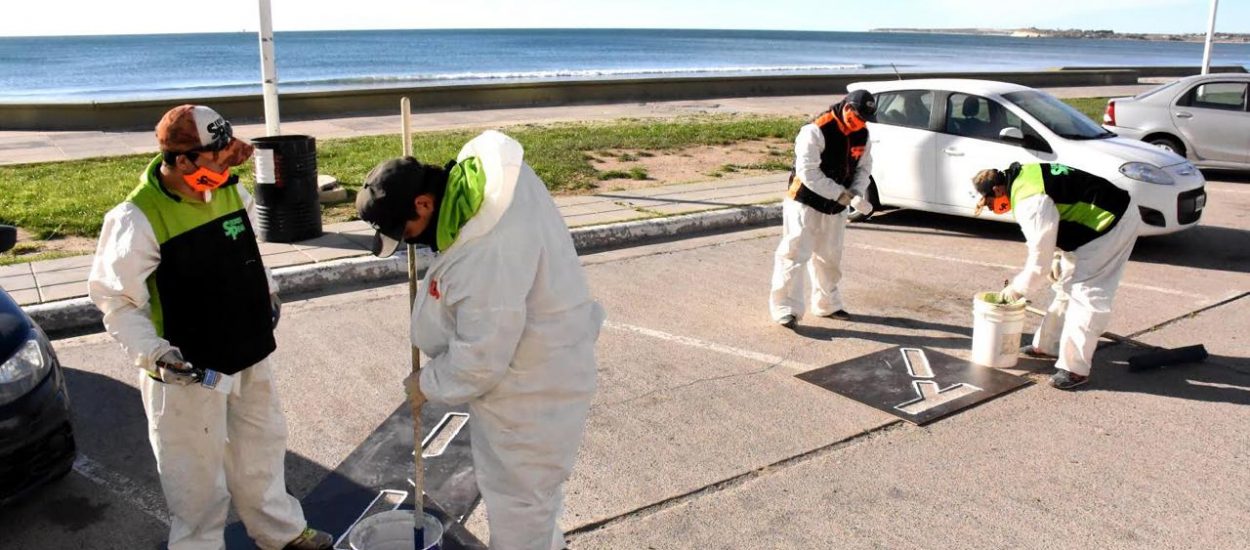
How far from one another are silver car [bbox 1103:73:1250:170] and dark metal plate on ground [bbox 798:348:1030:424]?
924cm

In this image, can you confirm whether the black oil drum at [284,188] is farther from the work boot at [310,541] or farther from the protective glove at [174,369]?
the protective glove at [174,369]

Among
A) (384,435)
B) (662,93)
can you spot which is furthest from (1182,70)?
(384,435)

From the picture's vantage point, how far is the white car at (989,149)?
30.0 feet

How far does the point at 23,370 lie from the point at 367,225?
19.5ft

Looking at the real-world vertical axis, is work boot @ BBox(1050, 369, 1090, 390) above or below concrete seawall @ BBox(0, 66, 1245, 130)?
below

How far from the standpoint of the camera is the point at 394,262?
25.9ft

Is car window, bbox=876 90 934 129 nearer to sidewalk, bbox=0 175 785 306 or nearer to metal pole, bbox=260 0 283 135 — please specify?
sidewalk, bbox=0 175 785 306

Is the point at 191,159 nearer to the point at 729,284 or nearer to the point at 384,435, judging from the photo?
the point at 384,435

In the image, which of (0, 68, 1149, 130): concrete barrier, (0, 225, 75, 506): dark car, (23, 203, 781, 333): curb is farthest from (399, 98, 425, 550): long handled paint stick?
(0, 68, 1149, 130): concrete barrier

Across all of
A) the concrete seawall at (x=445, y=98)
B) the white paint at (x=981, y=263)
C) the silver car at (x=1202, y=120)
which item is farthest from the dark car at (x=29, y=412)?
the concrete seawall at (x=445, y=98)

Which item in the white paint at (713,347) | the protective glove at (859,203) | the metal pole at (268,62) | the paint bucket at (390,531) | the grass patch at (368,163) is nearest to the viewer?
the paint bucket at (390,531)

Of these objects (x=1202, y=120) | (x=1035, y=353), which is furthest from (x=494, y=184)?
(x=1202, y=120)

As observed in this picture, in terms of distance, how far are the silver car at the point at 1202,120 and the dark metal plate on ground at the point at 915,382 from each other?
9240mm

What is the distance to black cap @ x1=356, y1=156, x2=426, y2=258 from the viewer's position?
2.74 m
